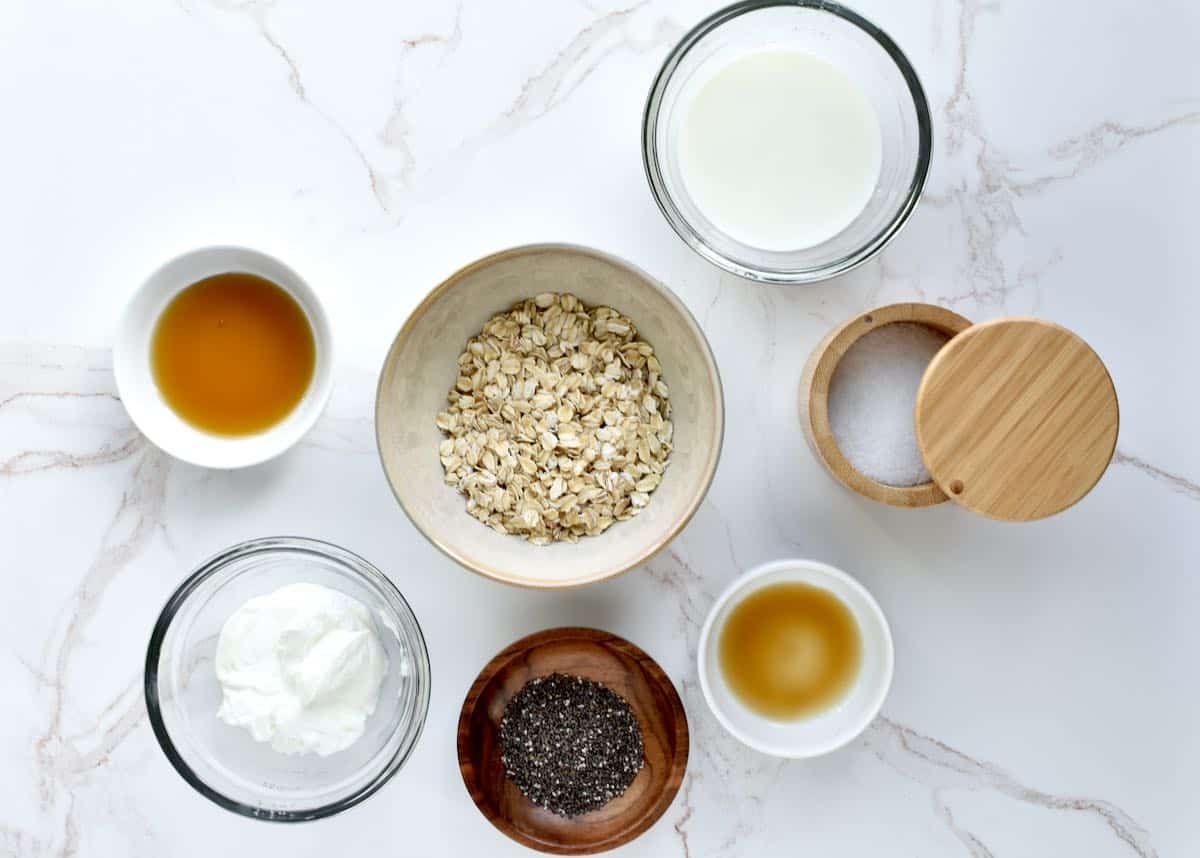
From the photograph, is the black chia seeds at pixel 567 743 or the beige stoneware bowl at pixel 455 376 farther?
the black chia seeds at pixel 567 743

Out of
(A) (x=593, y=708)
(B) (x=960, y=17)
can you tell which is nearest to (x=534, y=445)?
(A) (x=593, y=708)

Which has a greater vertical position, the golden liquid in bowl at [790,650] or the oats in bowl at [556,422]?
the oats in bowl at [556,422]

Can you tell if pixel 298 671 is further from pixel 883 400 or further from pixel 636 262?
pixel 883 400

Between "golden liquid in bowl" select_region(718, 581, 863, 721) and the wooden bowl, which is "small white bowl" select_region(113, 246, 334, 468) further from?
"golden liquid in bowl" select_region(718, 581, 863, 721)

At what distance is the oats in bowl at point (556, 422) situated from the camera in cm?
136

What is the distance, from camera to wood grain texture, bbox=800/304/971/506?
1.32m

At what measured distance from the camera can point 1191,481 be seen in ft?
4.84

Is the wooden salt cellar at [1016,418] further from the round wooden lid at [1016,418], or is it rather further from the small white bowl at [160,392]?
the small white bowl at [160,392]

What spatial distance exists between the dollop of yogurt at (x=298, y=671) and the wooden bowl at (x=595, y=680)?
0.16m

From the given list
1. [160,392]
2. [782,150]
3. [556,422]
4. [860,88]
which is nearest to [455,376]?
[556,422]

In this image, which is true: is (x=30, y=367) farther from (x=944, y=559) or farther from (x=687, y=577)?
(x=944, y=559)

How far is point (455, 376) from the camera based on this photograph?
A: 4.55ft

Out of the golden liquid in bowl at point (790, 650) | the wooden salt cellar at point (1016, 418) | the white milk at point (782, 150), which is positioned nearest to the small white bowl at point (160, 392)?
the white milk at point (782, 150)

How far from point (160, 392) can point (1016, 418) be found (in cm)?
115
